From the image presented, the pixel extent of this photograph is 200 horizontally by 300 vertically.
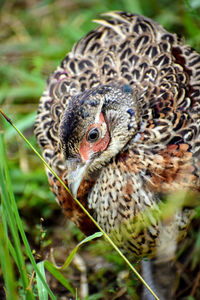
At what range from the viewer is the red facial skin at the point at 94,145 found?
238 centimetres

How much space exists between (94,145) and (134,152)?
23 cm

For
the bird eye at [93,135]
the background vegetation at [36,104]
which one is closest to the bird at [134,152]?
the bird eye at [93,135]

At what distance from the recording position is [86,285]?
9.95 feet

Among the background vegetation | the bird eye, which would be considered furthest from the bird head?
the background vegetation

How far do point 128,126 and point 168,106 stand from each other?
25cm

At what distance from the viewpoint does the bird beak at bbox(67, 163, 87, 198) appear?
2.35 metres

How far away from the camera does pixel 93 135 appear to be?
93.8 inches

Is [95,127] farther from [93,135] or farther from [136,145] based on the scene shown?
[136,145]

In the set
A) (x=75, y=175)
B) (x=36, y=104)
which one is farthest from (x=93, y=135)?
(x=36, y=104)

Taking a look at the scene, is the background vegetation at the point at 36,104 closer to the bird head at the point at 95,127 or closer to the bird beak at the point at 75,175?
the bird beak at the point at 75,175

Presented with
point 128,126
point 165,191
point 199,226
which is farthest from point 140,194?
point 199,226

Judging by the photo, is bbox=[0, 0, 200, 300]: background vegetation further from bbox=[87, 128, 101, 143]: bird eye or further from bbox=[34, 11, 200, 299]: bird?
bbox=[87, 128, 101, 143]: bird eye

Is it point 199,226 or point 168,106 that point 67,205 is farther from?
point 199,226

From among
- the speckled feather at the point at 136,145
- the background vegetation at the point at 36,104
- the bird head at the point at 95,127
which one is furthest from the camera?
the background vegetation at the point at 36,104
